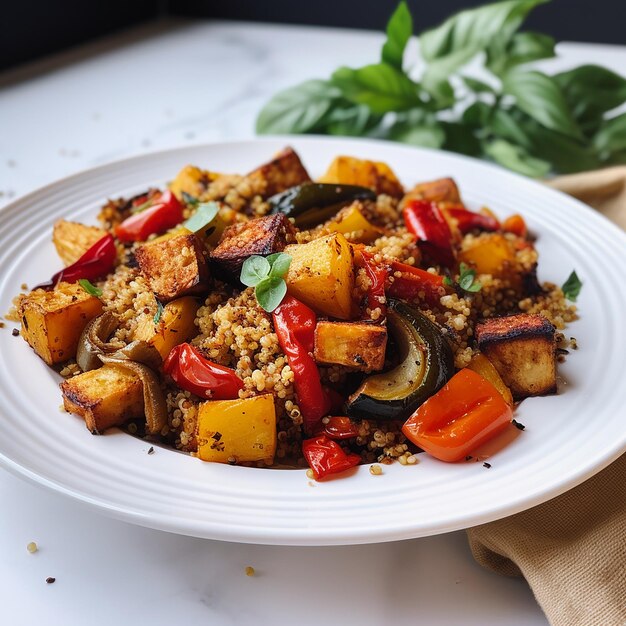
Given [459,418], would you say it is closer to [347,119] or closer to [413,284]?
[413,284]

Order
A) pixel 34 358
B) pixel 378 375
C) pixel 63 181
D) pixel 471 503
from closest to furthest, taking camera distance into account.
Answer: pixel 471 503
pixel 378 375
pixel 34 358
pixel 63 181

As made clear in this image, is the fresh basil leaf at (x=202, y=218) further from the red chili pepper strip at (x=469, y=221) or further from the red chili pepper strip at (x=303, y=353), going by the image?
the red chili pepper strip at (x=469, y=221)

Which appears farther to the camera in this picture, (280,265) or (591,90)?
(591,90)

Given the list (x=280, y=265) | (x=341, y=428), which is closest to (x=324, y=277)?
(x=280, y=265)

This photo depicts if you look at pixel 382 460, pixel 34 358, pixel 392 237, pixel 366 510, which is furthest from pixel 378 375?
pixel 34 358

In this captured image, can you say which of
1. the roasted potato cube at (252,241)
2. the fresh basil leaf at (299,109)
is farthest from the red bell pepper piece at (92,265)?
the fresh basil leaf at (299,109)

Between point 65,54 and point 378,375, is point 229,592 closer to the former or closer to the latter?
point 378,375

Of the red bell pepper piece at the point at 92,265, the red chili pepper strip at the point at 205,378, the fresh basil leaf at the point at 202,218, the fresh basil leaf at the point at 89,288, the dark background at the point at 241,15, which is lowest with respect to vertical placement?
the dark background at the point at 241,15
